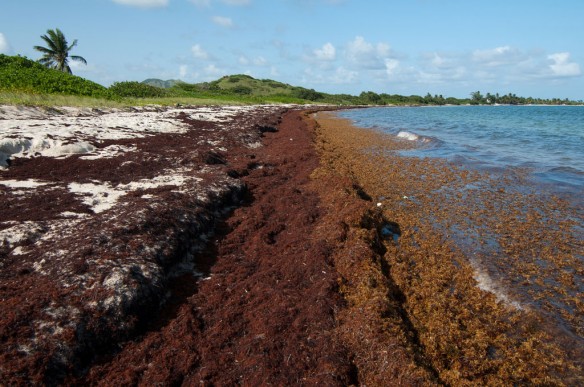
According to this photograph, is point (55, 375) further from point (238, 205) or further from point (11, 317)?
point (238, 205)

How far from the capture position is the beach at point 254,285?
3871 mm

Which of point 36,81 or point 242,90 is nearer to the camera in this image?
point 36,81

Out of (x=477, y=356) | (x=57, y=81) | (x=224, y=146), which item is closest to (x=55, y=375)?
(x=477, y=356)

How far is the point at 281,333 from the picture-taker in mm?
4383

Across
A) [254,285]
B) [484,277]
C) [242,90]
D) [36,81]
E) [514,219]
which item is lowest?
[484,277]

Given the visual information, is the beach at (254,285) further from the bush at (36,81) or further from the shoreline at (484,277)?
the bush at (36,81)

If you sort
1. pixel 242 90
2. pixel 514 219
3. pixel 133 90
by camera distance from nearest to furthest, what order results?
pixel 514 219, pixel 133 90, pixel 242 90

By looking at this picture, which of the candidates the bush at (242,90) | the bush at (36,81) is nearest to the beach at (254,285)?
the bush at (36,81)

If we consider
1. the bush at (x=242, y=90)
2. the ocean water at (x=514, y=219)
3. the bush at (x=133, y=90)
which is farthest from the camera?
the bush at (x=242, y=90)

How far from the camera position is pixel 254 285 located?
5.43m

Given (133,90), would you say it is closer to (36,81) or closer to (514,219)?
(36,81)

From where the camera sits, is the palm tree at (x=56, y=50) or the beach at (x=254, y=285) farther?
the palm tree at (x=56, y=50)

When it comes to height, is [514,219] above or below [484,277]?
above

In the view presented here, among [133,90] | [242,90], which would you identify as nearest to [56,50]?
[133,90]
